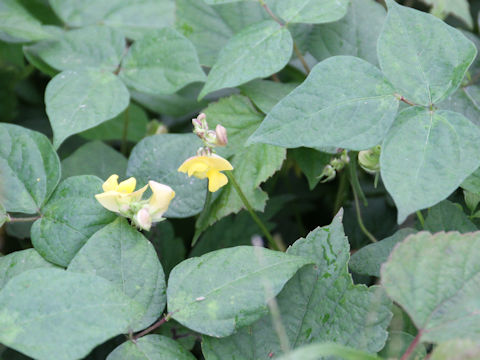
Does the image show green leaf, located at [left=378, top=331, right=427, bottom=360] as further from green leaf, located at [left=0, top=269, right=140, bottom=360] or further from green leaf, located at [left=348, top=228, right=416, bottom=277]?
green leaf, located at [left=0, top=269, right=140, bottom=360]

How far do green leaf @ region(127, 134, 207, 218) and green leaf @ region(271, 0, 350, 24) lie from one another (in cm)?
40

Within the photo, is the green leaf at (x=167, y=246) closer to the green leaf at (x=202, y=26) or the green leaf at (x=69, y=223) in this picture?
the green leaf at (x=69, y=223)

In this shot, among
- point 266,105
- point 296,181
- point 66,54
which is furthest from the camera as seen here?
point 296,181

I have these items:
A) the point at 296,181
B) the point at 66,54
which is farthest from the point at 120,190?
the point at 296,181

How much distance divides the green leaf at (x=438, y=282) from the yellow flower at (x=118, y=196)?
0.51 m

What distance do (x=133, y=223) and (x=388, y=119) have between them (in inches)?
21.6

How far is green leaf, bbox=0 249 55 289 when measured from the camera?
1.05m

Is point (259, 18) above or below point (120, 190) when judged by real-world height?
above

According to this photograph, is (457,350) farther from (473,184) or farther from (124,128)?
(124,128)

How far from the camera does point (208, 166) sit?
102 cm

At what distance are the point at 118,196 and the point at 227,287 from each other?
11.2 inches

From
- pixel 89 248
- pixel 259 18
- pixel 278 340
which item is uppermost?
pixel 259 18

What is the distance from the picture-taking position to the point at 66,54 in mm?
1480

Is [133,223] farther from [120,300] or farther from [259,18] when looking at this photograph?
[259,18]
